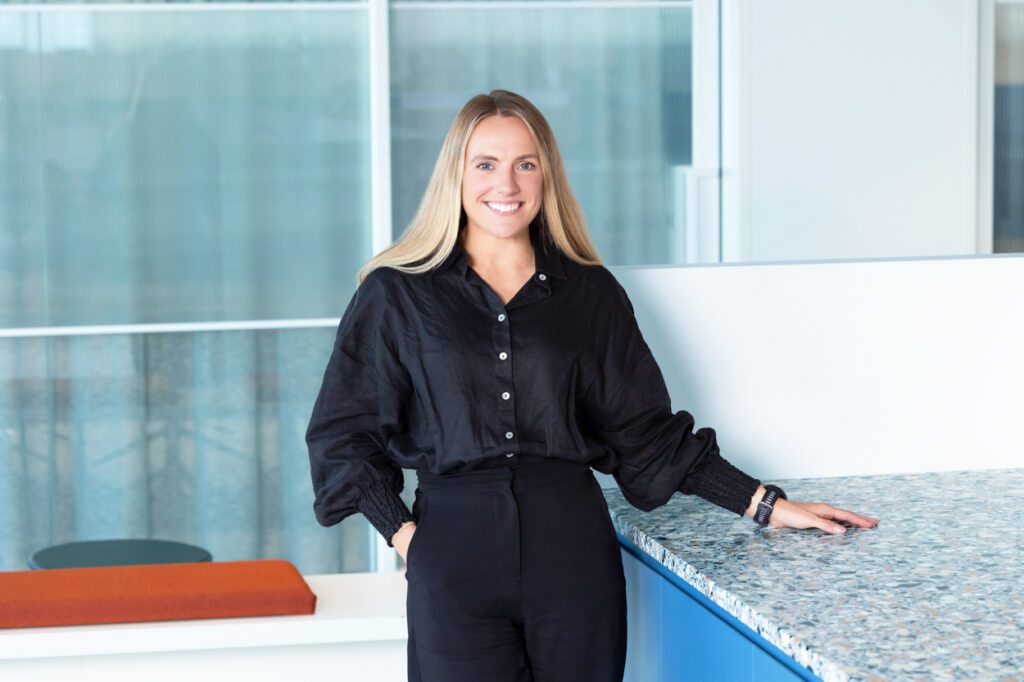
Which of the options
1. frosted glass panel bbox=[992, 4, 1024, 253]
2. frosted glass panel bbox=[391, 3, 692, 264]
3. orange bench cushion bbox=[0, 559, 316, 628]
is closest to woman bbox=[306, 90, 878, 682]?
orange bench cushion bbox=[0, 559, 316, 628]

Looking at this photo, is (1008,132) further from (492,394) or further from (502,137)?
(492,394)

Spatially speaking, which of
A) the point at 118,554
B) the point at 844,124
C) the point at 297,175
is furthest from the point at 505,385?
the point at 844,124

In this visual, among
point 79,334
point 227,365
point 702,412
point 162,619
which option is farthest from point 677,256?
point 162,619

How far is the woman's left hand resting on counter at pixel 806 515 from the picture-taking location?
5.99 ft

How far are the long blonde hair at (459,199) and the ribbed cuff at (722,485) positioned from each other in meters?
0.34

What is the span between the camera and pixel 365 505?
1850 millimetres

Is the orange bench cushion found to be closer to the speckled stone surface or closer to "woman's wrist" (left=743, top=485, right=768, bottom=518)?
the speckled stone surface

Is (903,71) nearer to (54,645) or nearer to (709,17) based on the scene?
(709,17)

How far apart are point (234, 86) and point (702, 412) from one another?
2274 millimetres

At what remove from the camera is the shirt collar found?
1.87m

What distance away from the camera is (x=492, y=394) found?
70.6 inches

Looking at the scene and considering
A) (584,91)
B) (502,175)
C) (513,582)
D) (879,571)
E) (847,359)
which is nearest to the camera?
(879,571)

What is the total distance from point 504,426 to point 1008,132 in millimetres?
3135

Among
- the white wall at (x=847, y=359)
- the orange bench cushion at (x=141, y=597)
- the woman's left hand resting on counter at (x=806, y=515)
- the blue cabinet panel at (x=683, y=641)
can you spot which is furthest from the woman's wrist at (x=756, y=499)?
the orange bench cushion at (x=141, y=597)
